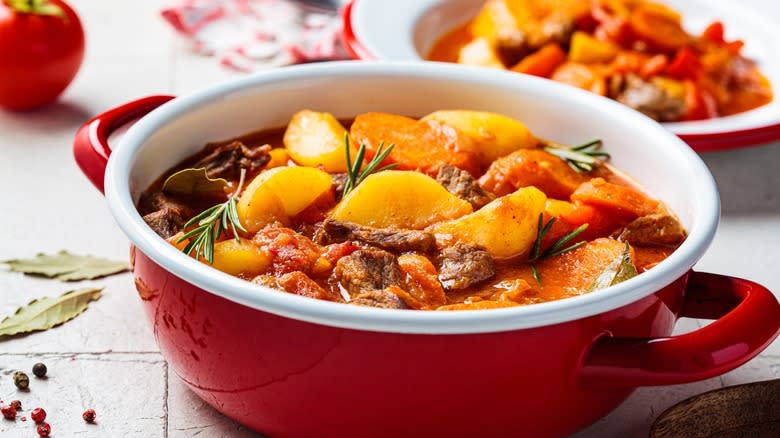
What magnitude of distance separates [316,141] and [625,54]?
5.35 ft

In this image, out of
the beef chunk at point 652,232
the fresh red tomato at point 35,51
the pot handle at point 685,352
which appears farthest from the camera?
the fresh red tomato at point 35,51

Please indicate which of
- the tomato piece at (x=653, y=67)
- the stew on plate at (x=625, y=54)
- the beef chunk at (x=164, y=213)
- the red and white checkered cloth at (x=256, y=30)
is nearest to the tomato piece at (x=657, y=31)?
the stew on plate at (x=625, y=54)

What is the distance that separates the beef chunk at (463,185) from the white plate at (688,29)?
1.00 meters

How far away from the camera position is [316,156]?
8.28 ft

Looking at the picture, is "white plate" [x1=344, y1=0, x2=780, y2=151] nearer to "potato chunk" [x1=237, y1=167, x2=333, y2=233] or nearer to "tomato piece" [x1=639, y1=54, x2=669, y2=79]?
"tomato piece" [x1=639, y1=54, x2=669, y2=79]

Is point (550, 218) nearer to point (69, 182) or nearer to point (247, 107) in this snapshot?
point (247, 107)

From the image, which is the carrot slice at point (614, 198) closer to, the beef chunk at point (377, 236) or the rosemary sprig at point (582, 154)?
the rosemary sprig at point (582, 154)

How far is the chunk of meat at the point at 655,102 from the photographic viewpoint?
136 inches

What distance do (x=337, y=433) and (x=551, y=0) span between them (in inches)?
102

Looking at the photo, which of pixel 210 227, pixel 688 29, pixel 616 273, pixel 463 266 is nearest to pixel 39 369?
pixel 210 227

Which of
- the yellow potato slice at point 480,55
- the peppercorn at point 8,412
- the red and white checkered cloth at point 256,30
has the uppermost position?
the yellow potato slice at point 480,55

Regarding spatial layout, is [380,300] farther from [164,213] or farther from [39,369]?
[39,369]

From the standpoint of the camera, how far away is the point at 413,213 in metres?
2.29

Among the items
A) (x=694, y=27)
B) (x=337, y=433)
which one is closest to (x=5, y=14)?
(x=337, y=433)
